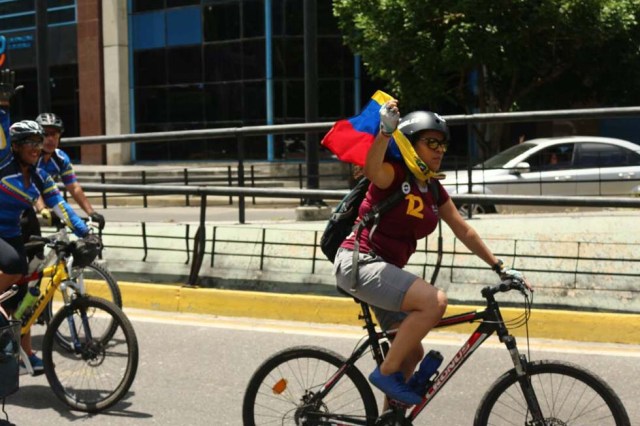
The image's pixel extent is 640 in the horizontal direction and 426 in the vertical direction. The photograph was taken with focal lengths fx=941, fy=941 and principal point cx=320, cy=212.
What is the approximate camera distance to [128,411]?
19.0 feet

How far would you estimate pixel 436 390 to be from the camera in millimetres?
4375

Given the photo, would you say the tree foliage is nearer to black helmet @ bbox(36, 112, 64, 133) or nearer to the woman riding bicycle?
black helmet @ bbox(36, 112, 64, 133)

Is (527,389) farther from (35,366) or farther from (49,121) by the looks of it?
(49,121)

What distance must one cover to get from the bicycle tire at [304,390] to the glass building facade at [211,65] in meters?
23.7

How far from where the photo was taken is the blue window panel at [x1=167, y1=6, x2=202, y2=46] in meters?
34.4

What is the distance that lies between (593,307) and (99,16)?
32.4 meters

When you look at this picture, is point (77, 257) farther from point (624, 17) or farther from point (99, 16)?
point (99, 16)

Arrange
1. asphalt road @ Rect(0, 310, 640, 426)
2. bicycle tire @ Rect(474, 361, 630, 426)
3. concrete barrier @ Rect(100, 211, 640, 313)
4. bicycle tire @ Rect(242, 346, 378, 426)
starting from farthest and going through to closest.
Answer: concrete barrier @ Rect(100, 211, 640, 313) → asphalt road @ Rect(0, 310, 640, 426) → bicycle tire @ Rect(242, 346, 378, 426) → bicycle tire @ Rect(474, 361, 630, 426)

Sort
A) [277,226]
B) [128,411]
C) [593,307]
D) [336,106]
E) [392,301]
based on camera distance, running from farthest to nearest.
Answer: [336,106]
[277,226]
[593,307]
[128,411]
[392,301]

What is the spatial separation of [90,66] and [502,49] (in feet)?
62.4

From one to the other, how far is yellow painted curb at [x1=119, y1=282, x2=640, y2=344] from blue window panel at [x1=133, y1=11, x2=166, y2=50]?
1096 inches

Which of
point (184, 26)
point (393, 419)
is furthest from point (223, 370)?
point (184, 26)

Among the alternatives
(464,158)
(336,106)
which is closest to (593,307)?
(464,158)

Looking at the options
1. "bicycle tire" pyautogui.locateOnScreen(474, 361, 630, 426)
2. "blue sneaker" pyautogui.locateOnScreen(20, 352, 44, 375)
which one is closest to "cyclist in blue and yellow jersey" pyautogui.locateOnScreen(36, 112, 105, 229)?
"blue sneaker" pyautogui.locateOnScreen(20, 352, 44, 375)
